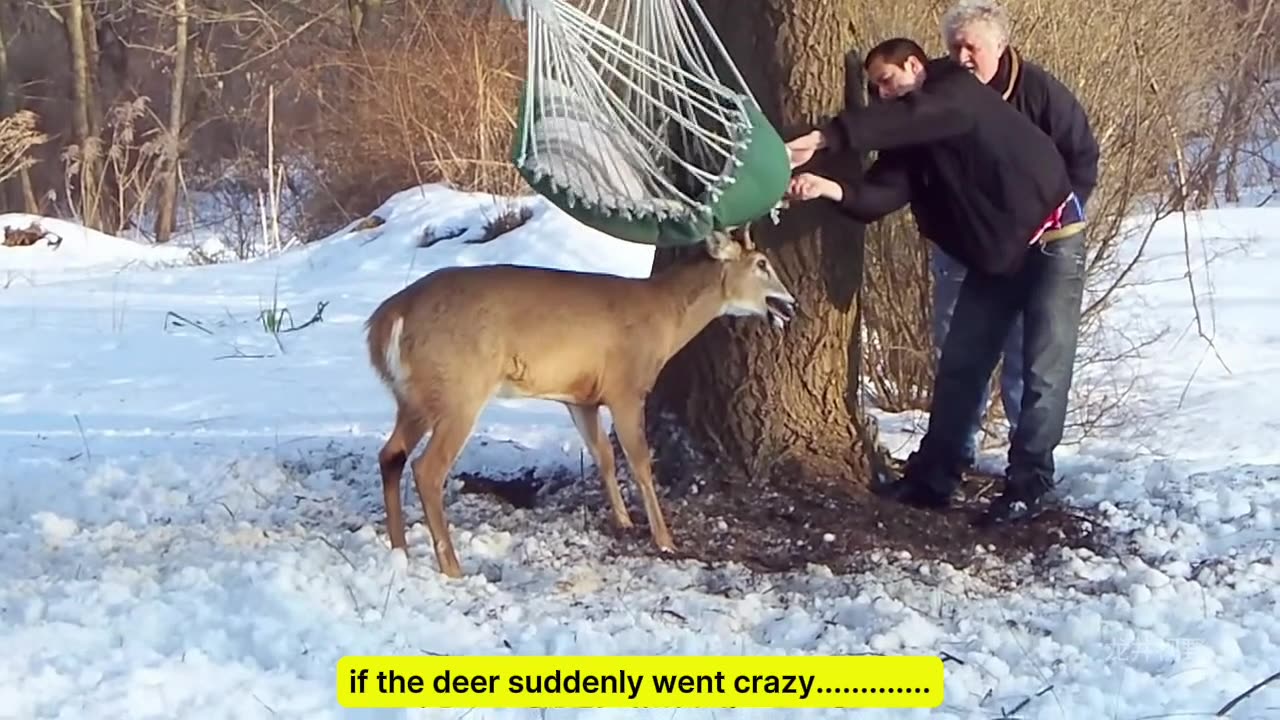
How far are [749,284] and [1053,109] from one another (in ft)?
4.27

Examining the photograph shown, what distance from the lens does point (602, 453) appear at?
6180 mm

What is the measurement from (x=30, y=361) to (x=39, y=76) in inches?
742

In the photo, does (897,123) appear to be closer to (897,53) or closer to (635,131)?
(897,53)

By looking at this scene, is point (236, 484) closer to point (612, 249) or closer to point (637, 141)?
point (637, 141)

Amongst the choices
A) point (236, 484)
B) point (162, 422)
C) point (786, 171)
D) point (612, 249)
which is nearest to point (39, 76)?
point (612, 249)

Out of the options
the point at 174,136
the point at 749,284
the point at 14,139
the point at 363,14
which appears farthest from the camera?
the point at 174,136

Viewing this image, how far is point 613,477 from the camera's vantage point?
242 inches

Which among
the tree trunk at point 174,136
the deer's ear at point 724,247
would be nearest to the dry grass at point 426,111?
the tree trunk at point 174,136

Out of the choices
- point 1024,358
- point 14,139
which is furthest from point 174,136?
point 1024,358

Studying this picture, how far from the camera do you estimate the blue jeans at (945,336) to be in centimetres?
625

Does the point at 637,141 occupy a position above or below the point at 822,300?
above

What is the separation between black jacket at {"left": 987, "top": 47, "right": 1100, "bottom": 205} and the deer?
112 centimetres

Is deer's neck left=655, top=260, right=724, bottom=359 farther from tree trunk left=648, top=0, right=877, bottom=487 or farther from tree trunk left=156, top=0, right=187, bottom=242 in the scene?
tree trunk left=156, top=0, right=187, bottom=242
